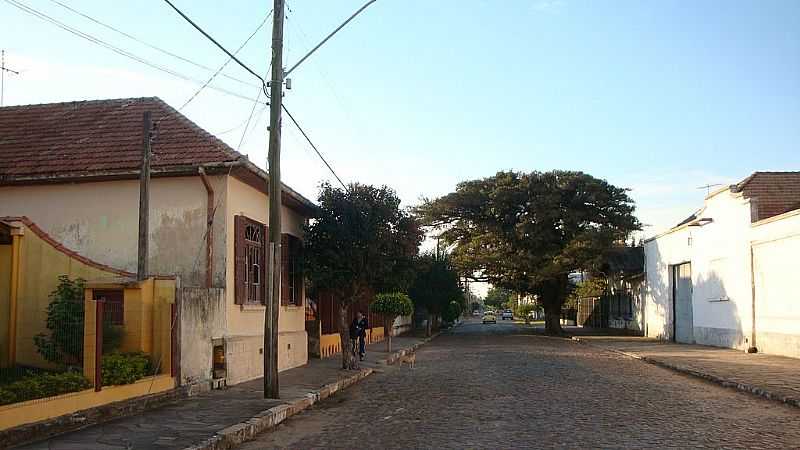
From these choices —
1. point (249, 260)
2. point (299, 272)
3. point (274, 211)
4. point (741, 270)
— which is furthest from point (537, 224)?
point (274, 211)

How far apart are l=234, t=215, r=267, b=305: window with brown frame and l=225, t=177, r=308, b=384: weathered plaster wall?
168 mm

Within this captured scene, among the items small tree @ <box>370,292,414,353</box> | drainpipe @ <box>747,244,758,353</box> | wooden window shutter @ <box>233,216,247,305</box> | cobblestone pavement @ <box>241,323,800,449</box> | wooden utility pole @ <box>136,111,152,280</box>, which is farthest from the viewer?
small tree @ <box>370,292,414,353</box>

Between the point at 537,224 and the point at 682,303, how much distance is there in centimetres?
911

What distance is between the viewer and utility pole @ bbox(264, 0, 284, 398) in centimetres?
1338

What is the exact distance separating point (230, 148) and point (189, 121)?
1.74 metres

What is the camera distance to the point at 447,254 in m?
47.0

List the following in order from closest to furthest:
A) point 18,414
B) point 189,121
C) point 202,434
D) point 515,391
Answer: point 18,414, point 202,434, point 515,391, point 189,121

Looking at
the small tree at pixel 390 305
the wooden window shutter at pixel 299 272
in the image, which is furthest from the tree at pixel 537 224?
the wooden window shutter at pixel 299 272

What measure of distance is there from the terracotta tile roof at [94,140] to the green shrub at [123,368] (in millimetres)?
4365

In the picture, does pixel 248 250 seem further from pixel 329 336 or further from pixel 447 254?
pixel 447 254

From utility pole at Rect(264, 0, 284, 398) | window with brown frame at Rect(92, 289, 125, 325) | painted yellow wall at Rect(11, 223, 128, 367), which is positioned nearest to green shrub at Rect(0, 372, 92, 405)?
window with brown frame at Rect(92, 289, 125, 325)

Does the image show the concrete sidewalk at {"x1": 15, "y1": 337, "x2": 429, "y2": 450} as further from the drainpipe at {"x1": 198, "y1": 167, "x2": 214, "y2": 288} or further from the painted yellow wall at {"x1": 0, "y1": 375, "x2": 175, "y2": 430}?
the drainpipe at {"x1": 198, "y1": 167, "x2": 214, "y2": 288}

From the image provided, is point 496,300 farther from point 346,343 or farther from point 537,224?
Result: point 346,343

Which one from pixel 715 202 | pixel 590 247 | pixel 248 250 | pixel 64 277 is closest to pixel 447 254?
pixel 590 247
